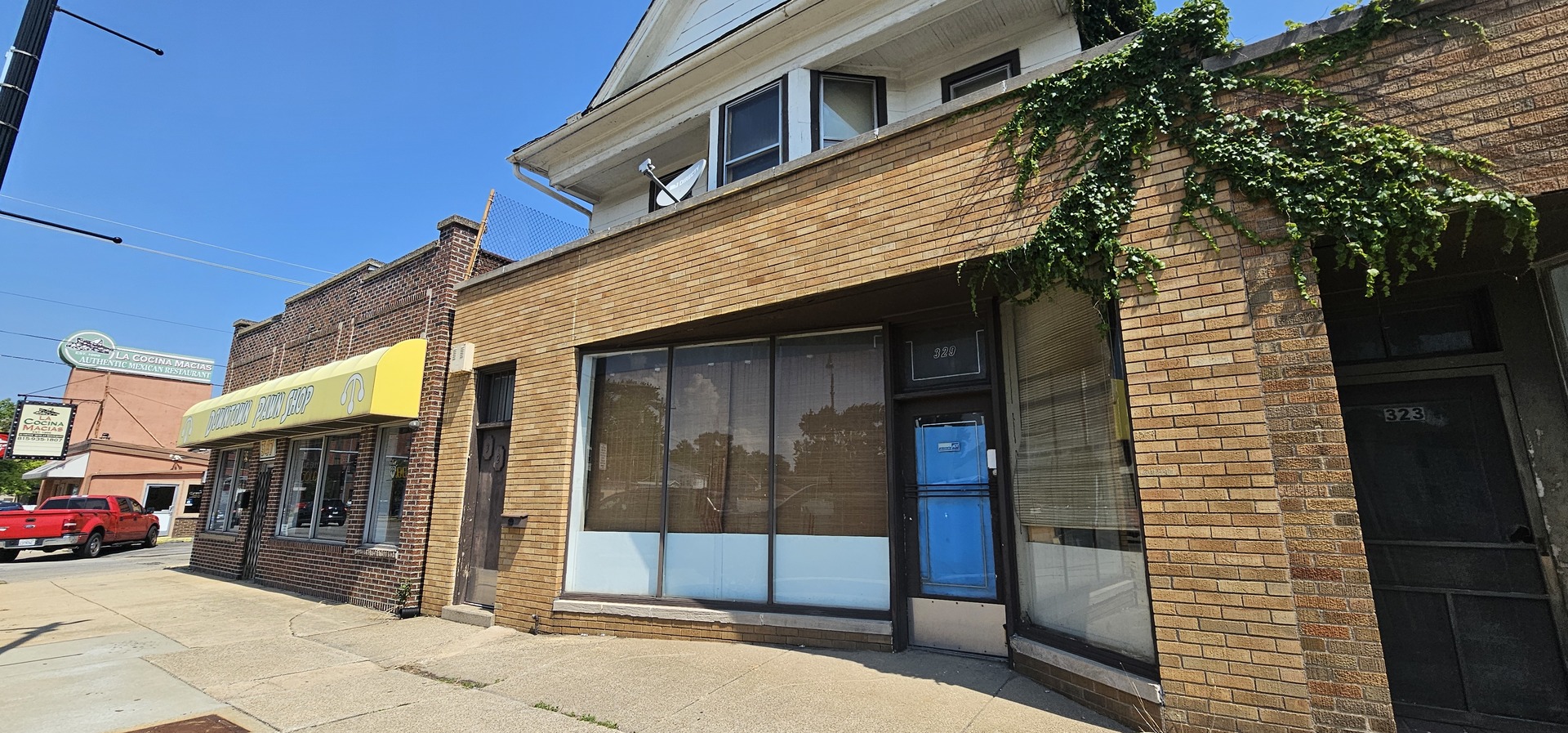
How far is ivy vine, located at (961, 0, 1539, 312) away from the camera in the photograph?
3.85 m

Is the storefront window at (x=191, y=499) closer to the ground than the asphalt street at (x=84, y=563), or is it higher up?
higher up

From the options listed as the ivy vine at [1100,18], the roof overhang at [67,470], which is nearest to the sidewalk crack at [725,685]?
the ivy vine at [1100,18]

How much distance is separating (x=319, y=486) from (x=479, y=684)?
778 centimetres

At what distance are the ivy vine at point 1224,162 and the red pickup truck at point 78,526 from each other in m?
25.7

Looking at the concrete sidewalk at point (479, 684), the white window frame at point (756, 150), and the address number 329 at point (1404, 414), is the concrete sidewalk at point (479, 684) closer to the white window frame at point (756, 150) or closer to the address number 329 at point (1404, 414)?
the address number 329 at point (1404, 414)

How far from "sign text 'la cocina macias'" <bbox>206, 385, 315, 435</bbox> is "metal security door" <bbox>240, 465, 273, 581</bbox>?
1.10 metres

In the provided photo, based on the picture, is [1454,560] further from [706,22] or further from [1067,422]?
[706,22]

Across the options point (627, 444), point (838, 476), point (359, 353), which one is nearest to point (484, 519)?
point (627, 444)

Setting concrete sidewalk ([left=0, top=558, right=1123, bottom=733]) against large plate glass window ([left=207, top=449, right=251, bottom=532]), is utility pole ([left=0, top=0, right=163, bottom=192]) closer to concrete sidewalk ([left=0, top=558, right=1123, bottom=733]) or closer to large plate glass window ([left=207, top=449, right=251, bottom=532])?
concrete sidewalk ([left=0, top=558, right=1123, bottom=733])

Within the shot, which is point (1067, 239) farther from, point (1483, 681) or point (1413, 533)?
point (1483, 681)

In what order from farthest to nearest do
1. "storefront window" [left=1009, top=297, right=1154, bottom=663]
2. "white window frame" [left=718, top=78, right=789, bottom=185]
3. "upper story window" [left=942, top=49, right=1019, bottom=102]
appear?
"white window frame" [left=718, top=78, right=789, bottom=185]
"upper story window" [left=942, top=49, right=1019, bottom=102]
"storefront window" [left=1009, top=297, right=1154, bottom=663]

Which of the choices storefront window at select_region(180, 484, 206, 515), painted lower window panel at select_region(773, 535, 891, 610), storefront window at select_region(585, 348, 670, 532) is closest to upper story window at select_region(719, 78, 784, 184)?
storefront window at select_region(585, 348, 670, 532)

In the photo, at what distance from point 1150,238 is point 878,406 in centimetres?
265

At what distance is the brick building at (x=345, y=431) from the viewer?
364 inches
